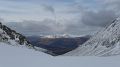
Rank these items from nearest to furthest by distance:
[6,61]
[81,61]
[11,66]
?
[11,66] → [6,61] → [81,61]

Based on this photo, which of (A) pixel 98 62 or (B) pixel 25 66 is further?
(A) pixel 98 62

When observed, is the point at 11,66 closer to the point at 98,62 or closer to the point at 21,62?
the point at 21,62

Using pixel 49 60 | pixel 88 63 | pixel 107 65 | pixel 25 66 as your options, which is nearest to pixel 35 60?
pixel 49 60

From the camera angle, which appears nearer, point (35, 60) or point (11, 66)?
point (11, 66)

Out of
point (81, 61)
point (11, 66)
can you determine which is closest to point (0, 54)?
point (11, 66)

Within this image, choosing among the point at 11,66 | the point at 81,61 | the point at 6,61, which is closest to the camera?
the point at 11,66

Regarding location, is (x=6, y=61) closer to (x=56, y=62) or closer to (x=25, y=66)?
(x=25, y=66)

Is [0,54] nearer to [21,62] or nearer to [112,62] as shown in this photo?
[21,62]

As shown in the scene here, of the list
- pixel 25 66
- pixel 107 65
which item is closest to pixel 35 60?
pixel 25 66
